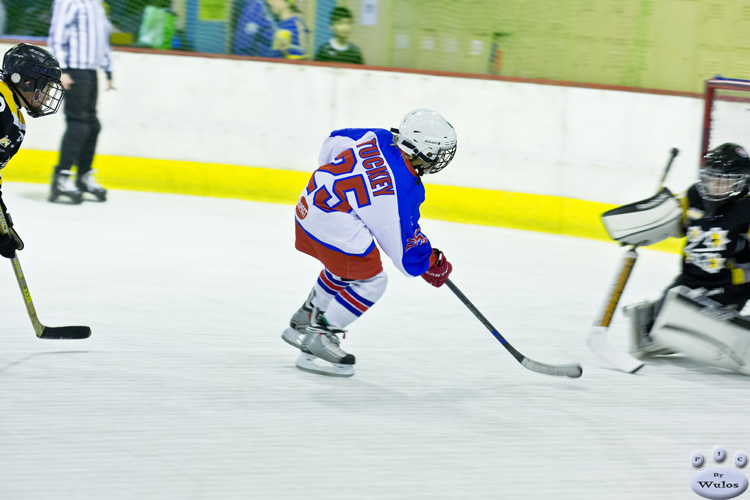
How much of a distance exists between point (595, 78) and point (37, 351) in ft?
12.8

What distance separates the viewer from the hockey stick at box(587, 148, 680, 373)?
10.2 feet

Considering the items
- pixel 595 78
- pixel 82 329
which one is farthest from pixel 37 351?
pixel 595 78

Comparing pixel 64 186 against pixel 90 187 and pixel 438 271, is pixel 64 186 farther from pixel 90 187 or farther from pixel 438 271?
pixel 438 271

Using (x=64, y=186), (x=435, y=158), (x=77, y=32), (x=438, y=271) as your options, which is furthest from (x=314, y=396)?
(x=77, y=32)

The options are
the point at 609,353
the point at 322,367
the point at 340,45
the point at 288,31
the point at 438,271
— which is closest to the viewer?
the point at 438,271

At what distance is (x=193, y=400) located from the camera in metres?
2.57

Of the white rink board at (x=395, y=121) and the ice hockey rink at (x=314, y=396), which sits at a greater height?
the white rink board at (x=395, y=121)

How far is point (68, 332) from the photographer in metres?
3.01

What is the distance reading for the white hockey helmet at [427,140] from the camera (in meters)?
2.73

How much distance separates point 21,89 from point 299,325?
3.85 feet

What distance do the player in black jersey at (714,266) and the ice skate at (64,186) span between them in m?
3.86

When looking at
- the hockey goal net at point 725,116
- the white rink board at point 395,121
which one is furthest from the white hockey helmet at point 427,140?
the white rink board at point 395,121

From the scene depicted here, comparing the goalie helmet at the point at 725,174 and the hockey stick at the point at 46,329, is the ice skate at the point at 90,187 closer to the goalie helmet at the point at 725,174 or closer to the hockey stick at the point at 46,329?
the hockey stick at the point at 46,329

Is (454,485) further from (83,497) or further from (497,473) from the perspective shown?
(83,497)
